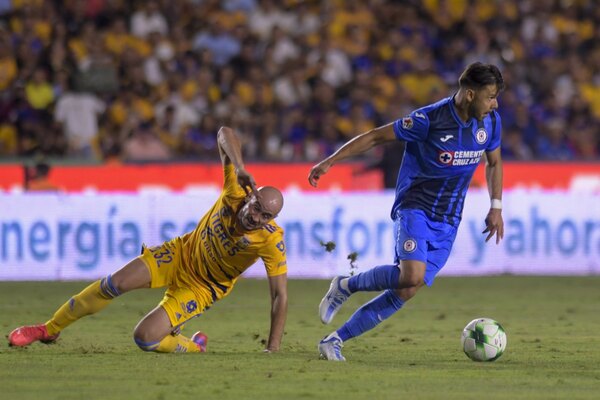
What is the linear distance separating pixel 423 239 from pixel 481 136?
2.74ft

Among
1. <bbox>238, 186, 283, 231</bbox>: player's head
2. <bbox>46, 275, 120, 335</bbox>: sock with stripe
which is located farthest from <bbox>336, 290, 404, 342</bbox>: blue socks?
<bbox>46, 275, 120, 335</bbox>: sock with stripe

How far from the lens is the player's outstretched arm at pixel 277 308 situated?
8688mm

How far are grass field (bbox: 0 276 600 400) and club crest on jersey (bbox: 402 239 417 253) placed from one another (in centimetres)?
79

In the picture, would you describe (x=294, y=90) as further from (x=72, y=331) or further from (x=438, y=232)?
(x=438, y=232)

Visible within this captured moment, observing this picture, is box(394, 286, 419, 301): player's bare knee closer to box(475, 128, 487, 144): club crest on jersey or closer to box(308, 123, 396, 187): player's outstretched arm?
box(308, 123, 396, 187): player's outstretched arm

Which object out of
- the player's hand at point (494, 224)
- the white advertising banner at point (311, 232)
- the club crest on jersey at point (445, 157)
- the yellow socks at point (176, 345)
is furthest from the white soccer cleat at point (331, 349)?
the white advertising banner at point (311, 232)

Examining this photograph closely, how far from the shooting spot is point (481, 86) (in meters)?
8.30

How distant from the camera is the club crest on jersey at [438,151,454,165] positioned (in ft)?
28.0

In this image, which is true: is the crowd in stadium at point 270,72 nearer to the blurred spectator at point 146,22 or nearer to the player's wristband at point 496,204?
the blurred spectator at point 146,22

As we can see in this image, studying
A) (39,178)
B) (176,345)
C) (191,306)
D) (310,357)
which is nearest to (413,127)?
(310,357)

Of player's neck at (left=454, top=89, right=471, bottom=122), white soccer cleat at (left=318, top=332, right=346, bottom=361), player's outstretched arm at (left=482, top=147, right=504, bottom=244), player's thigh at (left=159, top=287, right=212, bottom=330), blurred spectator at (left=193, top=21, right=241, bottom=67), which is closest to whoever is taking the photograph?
player's neck at (left=454, top=89, right=471, bottom=122)

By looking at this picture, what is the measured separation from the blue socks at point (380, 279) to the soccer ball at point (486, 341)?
78cm

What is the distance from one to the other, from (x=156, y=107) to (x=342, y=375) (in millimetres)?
11305

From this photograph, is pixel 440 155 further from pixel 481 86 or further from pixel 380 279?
pixel 380 279
